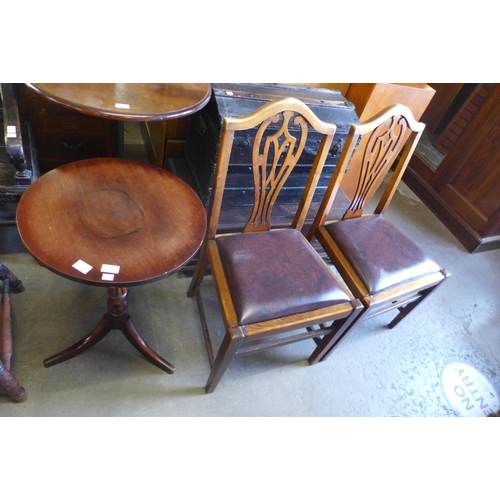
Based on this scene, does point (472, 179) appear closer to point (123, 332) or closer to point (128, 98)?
point (128, 98)

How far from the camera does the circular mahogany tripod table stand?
994 mm

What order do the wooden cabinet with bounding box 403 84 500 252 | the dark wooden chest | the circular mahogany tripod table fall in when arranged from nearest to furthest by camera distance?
the circular mahogany tripod table < the dark wooden chest < the wooden cabinet with bounding box 403 84 500 252

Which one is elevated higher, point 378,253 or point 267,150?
point 267,150

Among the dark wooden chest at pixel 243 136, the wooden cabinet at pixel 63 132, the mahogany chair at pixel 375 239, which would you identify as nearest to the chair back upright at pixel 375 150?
the mahogany chair at pixel 375 239

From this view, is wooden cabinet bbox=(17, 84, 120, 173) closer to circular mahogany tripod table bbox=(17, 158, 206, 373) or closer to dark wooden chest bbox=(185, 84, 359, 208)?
dark wooden chest bbox=(185, 84, 359, 208)

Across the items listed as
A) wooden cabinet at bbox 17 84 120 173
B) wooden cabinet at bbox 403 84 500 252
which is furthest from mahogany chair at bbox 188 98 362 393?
wooden cabinet at bbox 403 84 500 252

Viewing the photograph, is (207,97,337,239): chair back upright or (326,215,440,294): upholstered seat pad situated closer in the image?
(207,97,337,239): chair back upright

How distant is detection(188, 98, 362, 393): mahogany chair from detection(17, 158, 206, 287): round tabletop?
0.75 feet

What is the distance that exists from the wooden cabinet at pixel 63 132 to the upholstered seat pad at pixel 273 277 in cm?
104

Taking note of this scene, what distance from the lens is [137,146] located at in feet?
8.58

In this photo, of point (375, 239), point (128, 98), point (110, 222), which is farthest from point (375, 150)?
point (110, 222)

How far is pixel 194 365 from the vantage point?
162 centimetres

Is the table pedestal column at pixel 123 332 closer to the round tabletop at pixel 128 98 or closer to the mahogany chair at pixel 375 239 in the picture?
the round tabletop at pixel 128 98

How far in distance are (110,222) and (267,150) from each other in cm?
60
